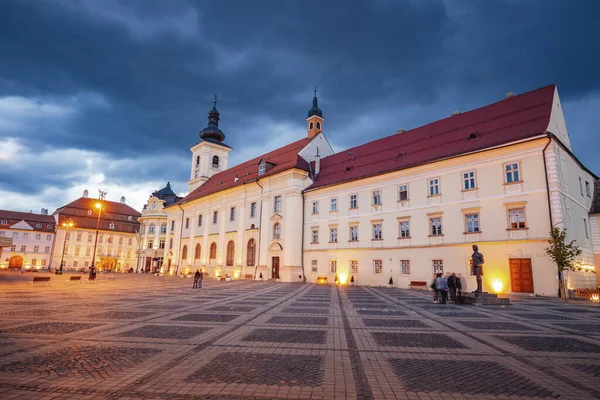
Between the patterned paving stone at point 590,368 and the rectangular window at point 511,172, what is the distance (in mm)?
21010

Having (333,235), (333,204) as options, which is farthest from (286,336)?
(333,204)

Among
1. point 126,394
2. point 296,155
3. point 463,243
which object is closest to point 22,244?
point 296,155

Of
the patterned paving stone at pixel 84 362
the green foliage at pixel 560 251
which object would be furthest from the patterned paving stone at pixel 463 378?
→ the green foliage at pixel 560 251

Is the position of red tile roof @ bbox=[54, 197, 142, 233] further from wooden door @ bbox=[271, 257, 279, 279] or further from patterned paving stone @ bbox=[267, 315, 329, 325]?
patterned paving stone @ bbox=[267, 315, 329, 325]

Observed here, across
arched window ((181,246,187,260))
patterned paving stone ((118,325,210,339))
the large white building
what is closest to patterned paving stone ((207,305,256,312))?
patterned paving stone ((118,325,210,339))

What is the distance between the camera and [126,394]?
4758mm

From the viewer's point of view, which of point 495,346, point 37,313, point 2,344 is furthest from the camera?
point 37,313

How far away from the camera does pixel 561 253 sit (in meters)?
20.3

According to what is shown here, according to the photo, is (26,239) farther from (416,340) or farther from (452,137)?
(416,340)

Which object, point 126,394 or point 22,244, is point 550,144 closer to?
point 126,394

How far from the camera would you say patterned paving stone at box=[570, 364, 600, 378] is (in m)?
6.05

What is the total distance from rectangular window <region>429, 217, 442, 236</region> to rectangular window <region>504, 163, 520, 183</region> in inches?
224

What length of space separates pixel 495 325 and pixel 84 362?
10.8 metres

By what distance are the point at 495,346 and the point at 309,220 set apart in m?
32.6
